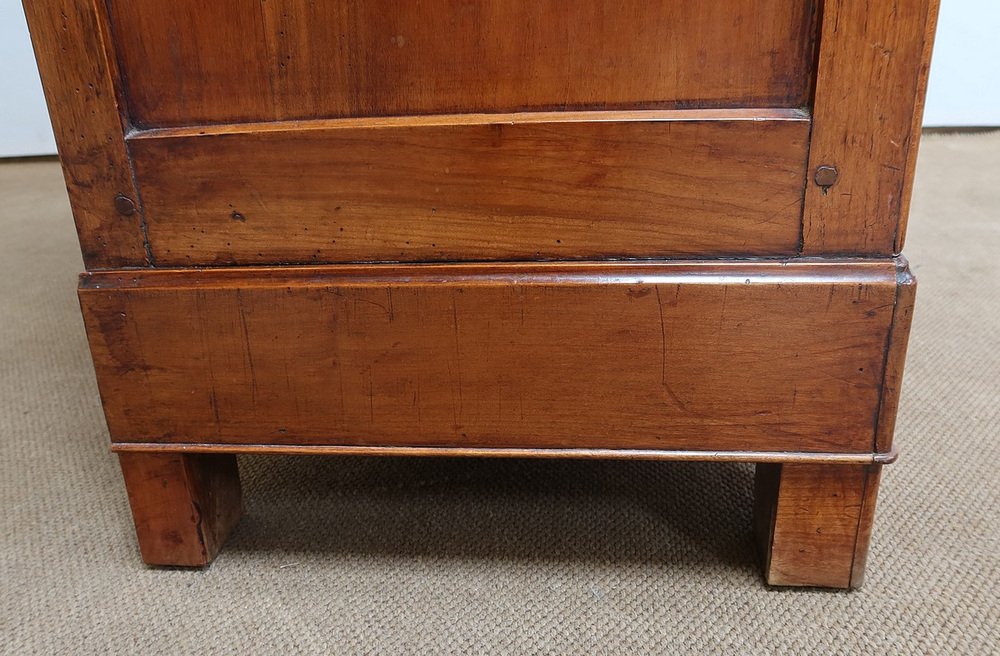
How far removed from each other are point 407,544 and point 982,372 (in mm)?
770

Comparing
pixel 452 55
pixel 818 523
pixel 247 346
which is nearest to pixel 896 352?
pixel 818 523

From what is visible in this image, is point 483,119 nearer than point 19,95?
Yes

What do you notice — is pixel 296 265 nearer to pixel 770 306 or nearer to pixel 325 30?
pixel 325 30

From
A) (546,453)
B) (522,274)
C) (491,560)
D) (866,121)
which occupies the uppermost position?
(866,121)

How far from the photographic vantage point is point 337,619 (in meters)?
0.64

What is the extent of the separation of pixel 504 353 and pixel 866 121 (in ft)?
0.94

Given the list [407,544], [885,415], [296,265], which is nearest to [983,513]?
[885,415]

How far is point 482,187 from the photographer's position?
563 mm

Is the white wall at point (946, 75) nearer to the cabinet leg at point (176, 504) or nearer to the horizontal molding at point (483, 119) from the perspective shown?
the horizontal molding at point (483, 119)

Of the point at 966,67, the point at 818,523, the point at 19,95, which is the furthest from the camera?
the point at 19,95

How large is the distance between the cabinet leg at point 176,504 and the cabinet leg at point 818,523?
1.55 feet

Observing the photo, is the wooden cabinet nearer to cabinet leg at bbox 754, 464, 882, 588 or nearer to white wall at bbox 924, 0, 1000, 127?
cabinet leg at bbox 754, 464, 882, 588

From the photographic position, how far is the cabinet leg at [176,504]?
67 cm

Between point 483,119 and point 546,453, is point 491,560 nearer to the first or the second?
point 546,453
